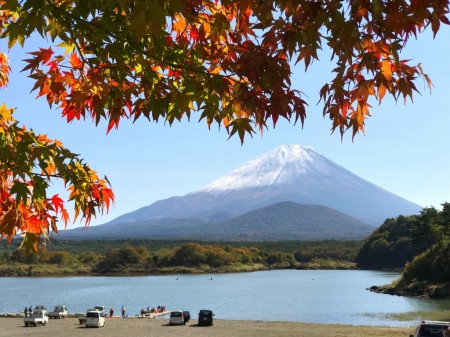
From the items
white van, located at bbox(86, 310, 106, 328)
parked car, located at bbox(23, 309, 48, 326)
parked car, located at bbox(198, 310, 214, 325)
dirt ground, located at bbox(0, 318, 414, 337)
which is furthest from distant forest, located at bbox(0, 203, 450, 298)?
parked car, located at bbox(198, 310, 214, 325)

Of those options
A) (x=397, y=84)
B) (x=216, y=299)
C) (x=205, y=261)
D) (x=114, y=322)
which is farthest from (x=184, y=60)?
(x=205, y=261)

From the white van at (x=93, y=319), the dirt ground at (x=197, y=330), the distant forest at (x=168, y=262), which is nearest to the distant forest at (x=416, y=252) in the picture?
the distant forest at (x=168, y=262)

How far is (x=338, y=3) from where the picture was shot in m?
3.37

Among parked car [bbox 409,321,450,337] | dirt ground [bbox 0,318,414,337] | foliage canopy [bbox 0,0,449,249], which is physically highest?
foliage canopy [bbox 0,0,449,249]

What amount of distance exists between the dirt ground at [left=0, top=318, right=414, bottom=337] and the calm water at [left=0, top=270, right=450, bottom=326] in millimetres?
7195

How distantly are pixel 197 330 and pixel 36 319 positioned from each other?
11340mm

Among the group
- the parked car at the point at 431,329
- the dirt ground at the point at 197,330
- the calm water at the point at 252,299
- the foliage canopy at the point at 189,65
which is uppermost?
the foliage canopy at the point at 189,65

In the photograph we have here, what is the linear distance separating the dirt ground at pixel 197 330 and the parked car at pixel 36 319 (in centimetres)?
54

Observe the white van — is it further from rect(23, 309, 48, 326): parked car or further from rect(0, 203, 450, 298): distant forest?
rect(0, 203, 450, 298): distant forest

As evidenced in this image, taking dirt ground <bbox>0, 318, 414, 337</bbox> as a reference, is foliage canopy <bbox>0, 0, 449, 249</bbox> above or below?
above

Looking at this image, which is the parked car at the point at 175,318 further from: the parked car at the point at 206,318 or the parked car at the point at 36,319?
the parked car at the point at 36,319

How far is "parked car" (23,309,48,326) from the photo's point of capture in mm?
35969

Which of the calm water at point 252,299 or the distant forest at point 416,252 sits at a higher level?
the distant forest at point 416,252

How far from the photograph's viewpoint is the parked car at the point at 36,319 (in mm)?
35969
